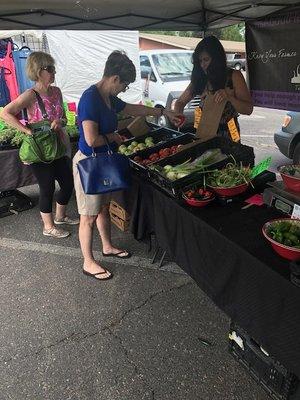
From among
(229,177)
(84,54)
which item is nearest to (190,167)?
(229,177)

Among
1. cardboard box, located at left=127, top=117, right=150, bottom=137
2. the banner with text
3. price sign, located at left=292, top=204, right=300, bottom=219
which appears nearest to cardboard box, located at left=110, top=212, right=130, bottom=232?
cardboard box, located at left=127, top=117, right=150, bottom=137

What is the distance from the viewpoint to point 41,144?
350 centimetres

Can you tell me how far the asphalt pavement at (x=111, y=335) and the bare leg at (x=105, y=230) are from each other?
0.15 meters

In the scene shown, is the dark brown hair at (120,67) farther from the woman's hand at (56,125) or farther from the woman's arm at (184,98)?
the woman's hand at (56,125)

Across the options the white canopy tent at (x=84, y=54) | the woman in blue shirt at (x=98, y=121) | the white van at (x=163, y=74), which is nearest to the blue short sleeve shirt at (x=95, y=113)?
the woman in blue shirt at (x=98, y=121)

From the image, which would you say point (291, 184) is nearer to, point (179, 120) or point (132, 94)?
point (179, 120)

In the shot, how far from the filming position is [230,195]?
2.23 metres

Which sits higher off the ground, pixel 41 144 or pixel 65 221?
pixel 41 144

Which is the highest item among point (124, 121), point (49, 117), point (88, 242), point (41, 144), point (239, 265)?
point (49, 117)

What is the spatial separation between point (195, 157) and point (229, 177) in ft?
1.87

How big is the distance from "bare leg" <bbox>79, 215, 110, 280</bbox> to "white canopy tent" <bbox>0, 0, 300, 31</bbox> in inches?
81.2

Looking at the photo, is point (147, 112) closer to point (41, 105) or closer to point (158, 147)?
point (158, 147)

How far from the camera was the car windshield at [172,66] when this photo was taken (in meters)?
9.84

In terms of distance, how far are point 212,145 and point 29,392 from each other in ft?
6.96
